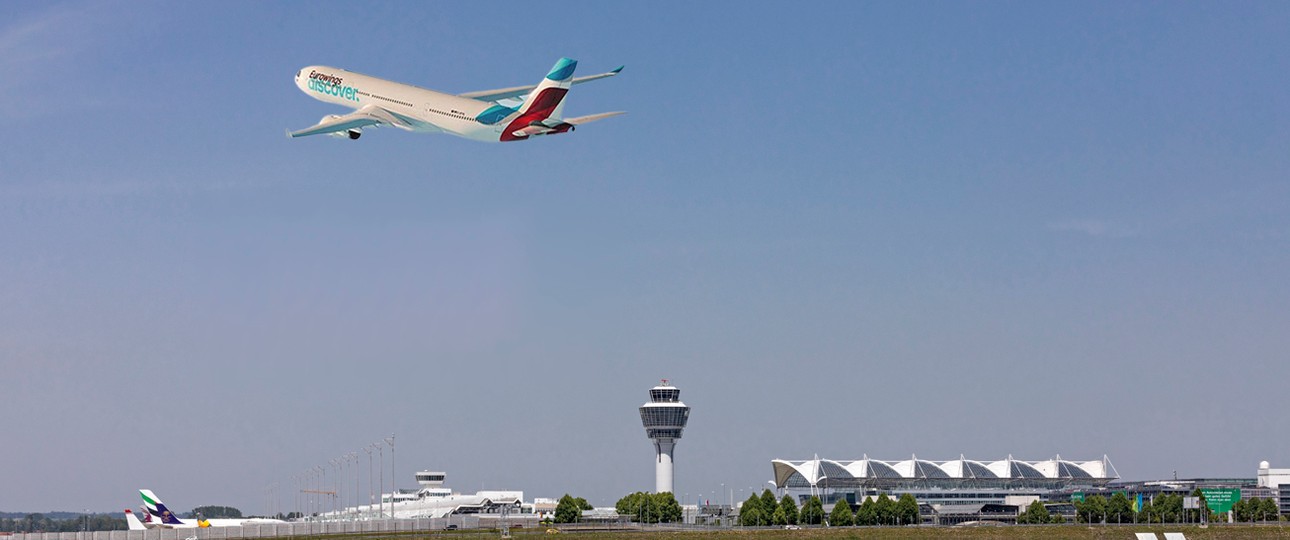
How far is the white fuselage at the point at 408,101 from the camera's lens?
104 meters

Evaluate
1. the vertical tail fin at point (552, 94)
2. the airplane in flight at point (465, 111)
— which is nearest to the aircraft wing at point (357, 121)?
the airplane in flight at point (465, 111)

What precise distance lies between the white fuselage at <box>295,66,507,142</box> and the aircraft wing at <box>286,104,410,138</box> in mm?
578

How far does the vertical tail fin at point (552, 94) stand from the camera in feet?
335

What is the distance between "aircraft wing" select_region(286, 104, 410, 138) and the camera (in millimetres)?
107938

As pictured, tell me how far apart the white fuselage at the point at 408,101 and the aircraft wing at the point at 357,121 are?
1.90 ft

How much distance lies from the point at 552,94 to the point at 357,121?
1713cm

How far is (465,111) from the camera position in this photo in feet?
342

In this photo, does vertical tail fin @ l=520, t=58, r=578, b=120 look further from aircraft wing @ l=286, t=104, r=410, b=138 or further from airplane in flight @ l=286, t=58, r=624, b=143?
aircraft wing @ l=286, t=104, r=410, b=138

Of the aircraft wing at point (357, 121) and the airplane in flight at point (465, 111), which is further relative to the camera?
the aircraft wing at point (357, 121)

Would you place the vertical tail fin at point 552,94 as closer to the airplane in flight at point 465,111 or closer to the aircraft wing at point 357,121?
the airplane in flight at point 465,111

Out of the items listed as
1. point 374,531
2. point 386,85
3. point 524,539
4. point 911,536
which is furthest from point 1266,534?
point 386,85

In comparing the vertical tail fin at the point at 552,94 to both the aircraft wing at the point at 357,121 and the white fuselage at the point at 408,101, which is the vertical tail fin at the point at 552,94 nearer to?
the white fuselage at the point at 408,101

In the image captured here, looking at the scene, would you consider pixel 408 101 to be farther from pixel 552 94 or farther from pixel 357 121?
pixel 552 94

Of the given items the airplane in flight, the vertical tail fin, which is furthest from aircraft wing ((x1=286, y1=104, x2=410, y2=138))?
the vertical tail fin
